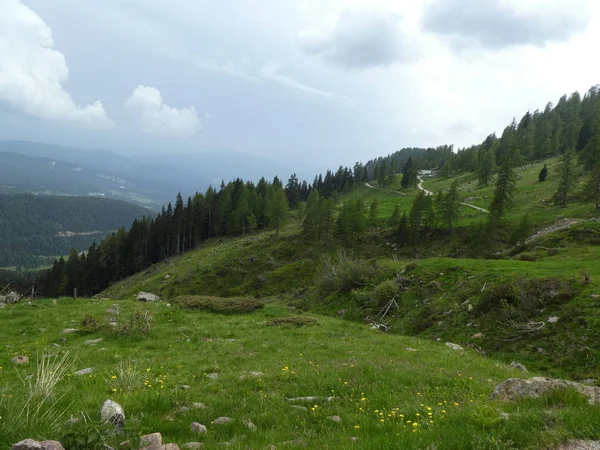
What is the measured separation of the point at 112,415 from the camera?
6.10 m

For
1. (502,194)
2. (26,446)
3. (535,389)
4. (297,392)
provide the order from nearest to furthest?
1. (26,446)
2. (535,389)
3. (297,392)
4. (502,194)

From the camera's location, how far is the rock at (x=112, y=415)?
19.6ft

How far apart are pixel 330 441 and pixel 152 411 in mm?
3755

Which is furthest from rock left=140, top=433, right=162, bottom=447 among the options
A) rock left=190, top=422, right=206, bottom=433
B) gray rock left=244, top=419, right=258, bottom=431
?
gray rock left=244, top=419, right=258, bottom=431

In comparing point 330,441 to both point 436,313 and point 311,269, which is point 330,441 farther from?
point 311,269

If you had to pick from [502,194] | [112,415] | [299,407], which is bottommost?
[299,407]

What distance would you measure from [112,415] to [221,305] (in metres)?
20.1

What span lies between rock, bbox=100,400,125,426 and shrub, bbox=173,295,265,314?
1918 cm

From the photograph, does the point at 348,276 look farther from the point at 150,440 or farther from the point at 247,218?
the point at 247,218

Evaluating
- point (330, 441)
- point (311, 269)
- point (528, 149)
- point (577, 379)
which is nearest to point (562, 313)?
point (577, 379)

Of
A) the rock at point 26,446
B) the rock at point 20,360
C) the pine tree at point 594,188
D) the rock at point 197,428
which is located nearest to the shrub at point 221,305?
the rock at point 20,360

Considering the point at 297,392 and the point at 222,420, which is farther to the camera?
the point at 297,392

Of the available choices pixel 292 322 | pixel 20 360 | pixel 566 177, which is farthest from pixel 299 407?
pixel 566 177

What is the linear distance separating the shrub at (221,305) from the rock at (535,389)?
65.0ft
